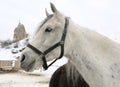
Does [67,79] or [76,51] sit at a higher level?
[76,51]

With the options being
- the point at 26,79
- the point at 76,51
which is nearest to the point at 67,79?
the point at 76,51

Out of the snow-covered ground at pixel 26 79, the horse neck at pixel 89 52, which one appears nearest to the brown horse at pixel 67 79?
the horse neck at pixel 89 52

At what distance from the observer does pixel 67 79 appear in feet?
13.1

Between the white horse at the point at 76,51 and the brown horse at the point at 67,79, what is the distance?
11.4 inches

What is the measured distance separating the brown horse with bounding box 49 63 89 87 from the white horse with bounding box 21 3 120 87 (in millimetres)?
289

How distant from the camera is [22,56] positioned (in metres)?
Result: 2.96

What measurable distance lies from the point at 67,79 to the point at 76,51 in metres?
1.06

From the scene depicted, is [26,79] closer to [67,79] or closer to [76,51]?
[67,79]

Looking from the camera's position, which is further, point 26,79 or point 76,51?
→ point 26,79

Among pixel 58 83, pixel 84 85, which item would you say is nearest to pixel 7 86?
pixel 58 83

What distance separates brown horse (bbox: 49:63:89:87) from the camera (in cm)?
337

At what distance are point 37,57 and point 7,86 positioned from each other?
9143 millimetres

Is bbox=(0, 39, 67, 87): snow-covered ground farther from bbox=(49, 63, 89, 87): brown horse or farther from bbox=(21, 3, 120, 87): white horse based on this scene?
bbox=(21, 3, 120, 87): white horse

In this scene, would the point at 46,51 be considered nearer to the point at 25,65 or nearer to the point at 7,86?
the point at 25,65
